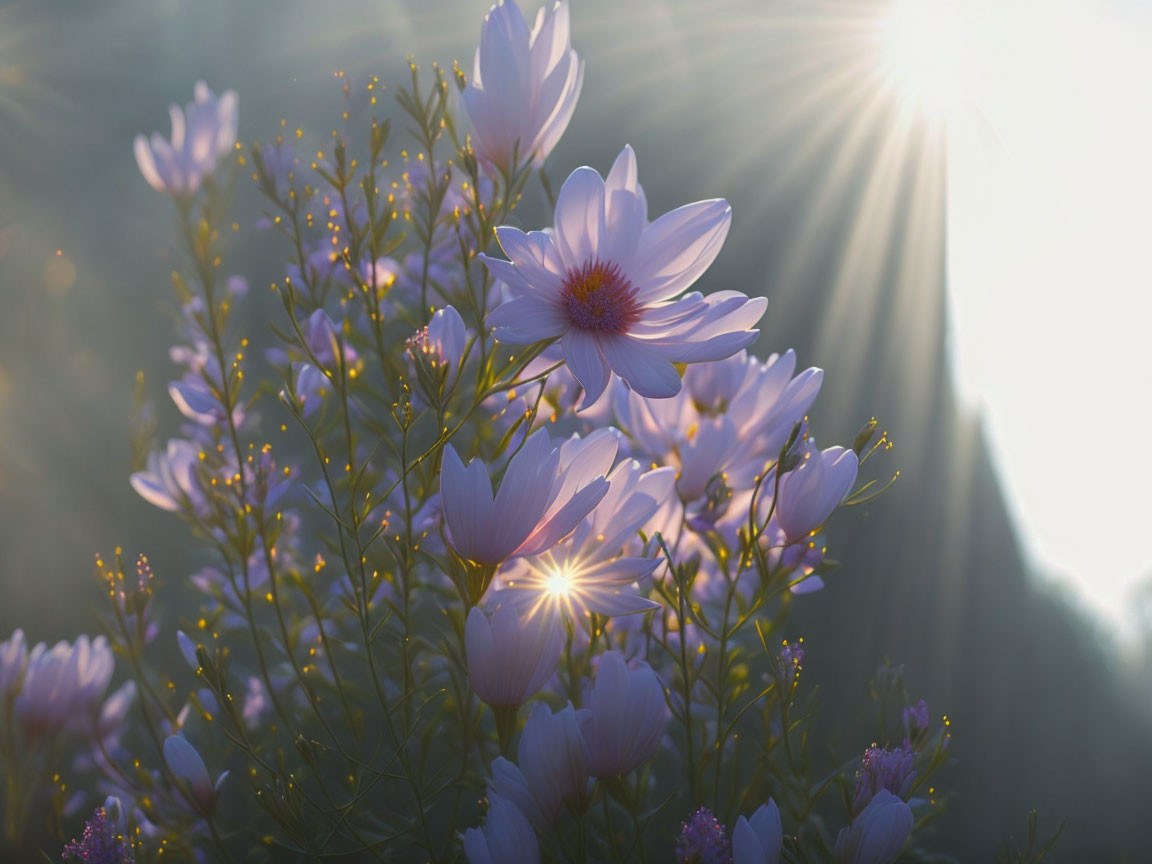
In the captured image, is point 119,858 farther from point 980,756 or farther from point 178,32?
point 178,32

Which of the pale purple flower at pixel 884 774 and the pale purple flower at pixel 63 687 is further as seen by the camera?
the pale purple flower at pixel 63 687

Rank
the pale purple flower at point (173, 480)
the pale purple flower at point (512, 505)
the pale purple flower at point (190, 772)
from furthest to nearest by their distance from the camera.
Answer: the pale purple flower at point (173, 480), the pale purple flower at point (190, 772), the pale purple flower at point (512, 505)

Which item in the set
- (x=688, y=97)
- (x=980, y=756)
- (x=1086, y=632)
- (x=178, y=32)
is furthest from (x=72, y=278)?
(x=1086, y=632)

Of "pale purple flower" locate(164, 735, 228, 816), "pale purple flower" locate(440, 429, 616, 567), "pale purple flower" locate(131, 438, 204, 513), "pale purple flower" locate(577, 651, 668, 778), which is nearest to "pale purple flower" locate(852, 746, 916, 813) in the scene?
"pale purple flower" locate(577, 651, 668, 778)

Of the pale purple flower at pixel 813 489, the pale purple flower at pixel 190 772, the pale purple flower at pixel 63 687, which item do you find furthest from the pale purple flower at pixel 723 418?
the pale purple flower at pixel 63 687

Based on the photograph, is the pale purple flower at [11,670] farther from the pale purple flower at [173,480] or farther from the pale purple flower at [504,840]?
the pale purple flower at [504,840]

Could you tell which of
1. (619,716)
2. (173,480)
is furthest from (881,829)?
(173,480)
